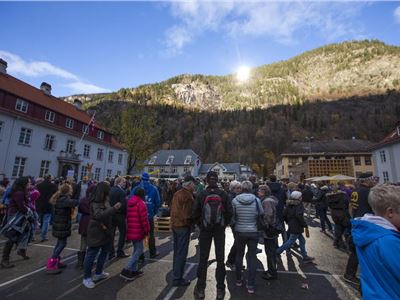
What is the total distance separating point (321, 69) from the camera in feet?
566

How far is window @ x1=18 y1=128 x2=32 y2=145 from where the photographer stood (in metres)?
21.2

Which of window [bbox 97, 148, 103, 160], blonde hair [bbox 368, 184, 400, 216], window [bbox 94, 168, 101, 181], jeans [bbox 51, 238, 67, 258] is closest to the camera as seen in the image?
blonde hair [bbox 368, 184, 400, 216]

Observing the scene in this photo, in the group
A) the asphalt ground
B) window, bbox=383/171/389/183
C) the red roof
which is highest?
the red roof

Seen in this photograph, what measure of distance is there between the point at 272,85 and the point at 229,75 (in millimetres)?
39375

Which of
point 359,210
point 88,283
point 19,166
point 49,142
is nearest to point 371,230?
point 359,210

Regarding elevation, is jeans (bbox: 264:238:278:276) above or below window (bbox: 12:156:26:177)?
below

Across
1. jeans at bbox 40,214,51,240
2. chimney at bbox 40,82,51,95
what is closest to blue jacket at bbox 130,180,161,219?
jeans at bbox 40,214,51,240

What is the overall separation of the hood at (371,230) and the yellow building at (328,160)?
43723 mm

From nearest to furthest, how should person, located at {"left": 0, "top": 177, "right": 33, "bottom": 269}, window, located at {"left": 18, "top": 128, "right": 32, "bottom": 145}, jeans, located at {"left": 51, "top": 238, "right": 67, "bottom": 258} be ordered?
jeans, located at {"left": 51, "top": 238, "right": 67, "bottom": 258} → person, located at {"left": 0, "top": 177, "right": 33, "bottom": 269} → window, located at {"left": 18, "top": 128, "right": 32, "bottom": 145}

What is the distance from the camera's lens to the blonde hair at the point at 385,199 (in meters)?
1.57

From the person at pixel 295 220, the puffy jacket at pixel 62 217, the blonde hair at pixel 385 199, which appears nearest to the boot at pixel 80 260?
the puffy jacket at pixel 62 217

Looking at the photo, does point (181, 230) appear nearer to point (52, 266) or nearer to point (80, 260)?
point (80, 260)

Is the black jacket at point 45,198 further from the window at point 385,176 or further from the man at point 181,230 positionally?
the window at point 385,176

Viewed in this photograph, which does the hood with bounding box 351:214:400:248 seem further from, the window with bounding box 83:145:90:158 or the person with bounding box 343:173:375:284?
the window with bounding box 83:145:90:158
